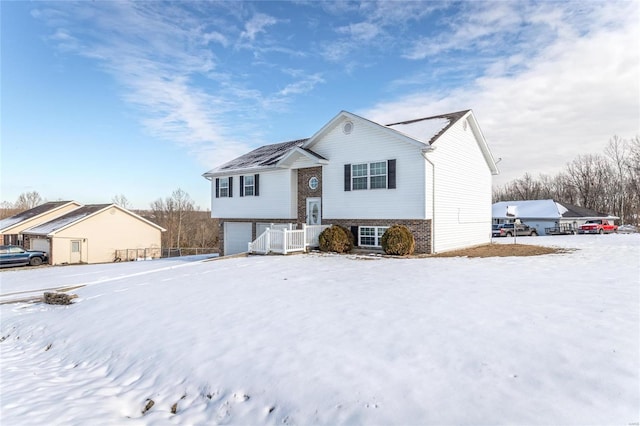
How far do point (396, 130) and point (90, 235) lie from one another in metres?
31.4

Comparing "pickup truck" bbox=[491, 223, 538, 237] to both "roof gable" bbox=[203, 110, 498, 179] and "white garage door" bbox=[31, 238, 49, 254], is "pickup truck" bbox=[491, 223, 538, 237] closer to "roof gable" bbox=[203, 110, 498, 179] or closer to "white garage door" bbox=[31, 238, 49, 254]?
"roof gable" bbox=[203, 110, 498, 179]

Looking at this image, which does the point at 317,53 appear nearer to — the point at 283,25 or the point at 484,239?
the point at 283,25

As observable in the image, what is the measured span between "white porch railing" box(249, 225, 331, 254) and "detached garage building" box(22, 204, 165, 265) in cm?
2403

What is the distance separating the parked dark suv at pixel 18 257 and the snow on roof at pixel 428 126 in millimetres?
28917

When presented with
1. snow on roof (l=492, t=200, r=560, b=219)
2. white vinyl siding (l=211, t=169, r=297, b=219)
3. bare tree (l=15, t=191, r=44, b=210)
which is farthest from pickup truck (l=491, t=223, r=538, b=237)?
bare tree (l=15, t=191, r=44, b=210)

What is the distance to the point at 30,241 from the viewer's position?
35812mm

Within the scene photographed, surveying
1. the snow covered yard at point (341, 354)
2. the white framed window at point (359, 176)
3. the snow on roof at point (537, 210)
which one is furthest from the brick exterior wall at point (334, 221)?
the snow on roof at point (537, 210)

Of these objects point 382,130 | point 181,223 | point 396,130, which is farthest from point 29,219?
point 396,130

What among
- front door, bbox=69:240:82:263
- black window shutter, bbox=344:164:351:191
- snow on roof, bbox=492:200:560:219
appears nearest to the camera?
black window shutter, bbox=344:164:351:191

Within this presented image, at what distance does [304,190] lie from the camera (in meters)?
20.1

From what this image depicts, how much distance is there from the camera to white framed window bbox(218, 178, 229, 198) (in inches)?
942

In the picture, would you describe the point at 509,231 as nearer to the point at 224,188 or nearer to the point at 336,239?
the point at 336,239

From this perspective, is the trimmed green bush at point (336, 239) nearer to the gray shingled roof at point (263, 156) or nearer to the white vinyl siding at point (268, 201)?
the white vinyl siding at point (268, 201)

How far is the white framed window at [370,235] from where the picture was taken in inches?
688
